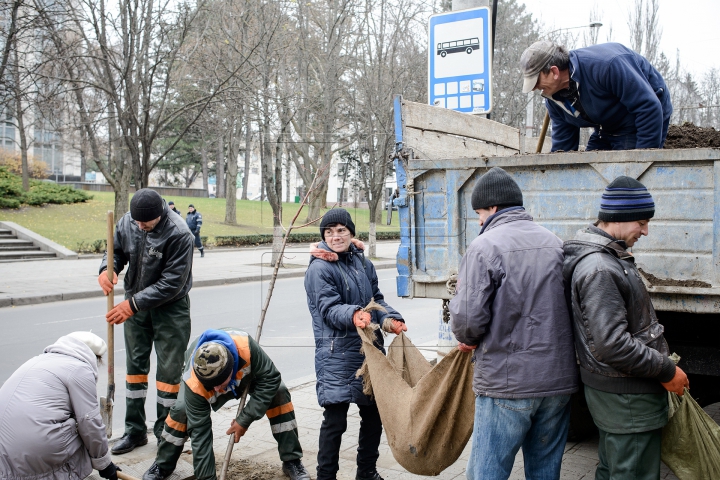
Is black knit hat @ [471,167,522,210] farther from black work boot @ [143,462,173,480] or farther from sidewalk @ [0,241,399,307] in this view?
sidewalk @ [0,241,399,307]

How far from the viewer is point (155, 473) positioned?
156 inches

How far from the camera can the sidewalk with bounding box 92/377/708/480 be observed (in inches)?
161

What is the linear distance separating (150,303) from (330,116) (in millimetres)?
13666

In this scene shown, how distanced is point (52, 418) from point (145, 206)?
179 centimetres

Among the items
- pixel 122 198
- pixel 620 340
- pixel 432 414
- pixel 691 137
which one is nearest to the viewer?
pixel 620 340

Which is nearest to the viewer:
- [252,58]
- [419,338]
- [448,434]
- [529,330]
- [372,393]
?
[529,330]

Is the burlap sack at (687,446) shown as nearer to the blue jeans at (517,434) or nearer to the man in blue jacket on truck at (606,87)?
the blue jeans at (517,434)

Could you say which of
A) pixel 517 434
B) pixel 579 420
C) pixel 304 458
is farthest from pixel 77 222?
pixel 517 434

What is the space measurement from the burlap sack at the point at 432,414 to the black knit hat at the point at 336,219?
0.92 meters

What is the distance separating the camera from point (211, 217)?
3103 cm

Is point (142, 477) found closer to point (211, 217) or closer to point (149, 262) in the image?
point (149, 262)

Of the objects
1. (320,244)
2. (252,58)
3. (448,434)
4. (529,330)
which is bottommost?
(448,434)

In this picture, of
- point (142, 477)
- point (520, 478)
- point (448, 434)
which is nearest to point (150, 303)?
point (142, 477)

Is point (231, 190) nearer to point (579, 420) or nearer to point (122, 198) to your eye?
point (122, 198)
